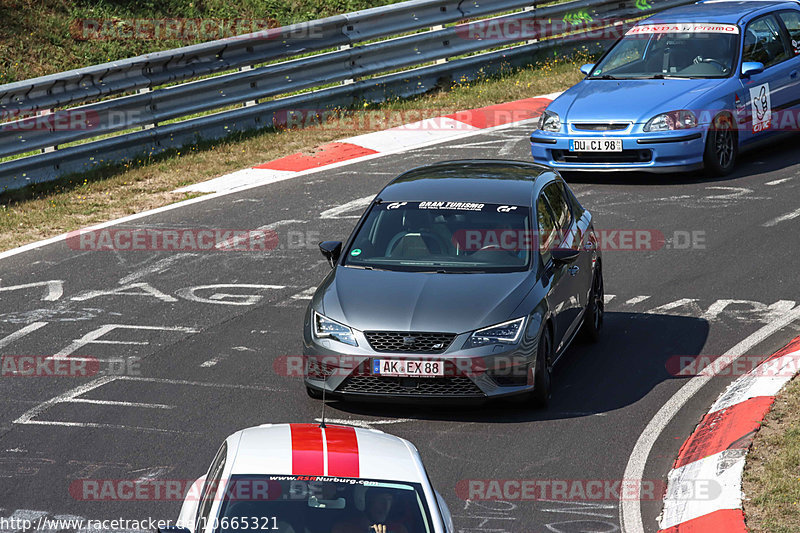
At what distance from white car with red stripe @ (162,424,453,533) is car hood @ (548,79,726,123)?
31.5 ft

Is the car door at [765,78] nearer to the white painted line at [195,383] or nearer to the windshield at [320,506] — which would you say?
the white painted line at [195,383]

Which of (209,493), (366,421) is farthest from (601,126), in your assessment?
(209,493)

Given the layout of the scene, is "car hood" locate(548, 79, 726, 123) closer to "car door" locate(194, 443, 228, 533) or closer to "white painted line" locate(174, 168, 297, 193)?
"white painted line" locate(174, 168, 297, 193)

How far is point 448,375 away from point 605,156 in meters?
7.06

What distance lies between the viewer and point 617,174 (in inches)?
613

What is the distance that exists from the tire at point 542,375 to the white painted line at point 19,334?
4.48 m

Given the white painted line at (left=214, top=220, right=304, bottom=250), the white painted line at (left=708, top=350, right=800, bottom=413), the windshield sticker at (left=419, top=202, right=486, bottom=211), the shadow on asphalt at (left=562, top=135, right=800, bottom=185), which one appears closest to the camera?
the white painted line at (left=708, top=350, right=800, bottom=413)

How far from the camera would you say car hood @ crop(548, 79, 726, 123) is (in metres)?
14.3

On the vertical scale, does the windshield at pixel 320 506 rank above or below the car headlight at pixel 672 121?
above

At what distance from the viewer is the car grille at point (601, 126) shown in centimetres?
1424

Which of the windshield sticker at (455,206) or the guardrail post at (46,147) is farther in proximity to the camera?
the guardrail post at (46,147)

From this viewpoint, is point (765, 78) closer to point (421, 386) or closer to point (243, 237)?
point (243, 237)

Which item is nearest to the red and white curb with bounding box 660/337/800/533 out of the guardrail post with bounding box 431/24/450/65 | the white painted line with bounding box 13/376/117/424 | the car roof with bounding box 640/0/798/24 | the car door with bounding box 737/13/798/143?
the white painted line with bounding box 13/376/117/424

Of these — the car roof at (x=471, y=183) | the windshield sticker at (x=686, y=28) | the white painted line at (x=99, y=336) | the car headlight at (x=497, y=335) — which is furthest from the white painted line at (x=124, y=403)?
the windshield sticker at (x=686, y=28)
